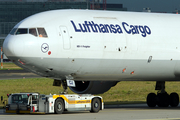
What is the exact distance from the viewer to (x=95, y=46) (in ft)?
77.2

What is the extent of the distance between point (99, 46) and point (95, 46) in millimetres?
260

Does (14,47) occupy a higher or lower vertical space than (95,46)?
lower

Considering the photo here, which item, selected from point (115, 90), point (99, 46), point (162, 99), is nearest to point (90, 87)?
point (99, 46)

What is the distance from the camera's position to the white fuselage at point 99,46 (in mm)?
22172

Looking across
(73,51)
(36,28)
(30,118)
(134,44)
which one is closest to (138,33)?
(134,44)

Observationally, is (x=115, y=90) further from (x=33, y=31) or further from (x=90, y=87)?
(x=33, y=31)

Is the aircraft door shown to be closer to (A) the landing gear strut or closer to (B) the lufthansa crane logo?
(B) the lufthansa crane logo

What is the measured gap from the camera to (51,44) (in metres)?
22.2

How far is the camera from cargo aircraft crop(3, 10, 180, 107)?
2220 cm

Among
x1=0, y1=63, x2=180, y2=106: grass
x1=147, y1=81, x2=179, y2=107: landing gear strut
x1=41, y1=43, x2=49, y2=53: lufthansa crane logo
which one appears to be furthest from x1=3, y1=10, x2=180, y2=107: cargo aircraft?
x1=0, y1=63, x2=180, y2=106: grass

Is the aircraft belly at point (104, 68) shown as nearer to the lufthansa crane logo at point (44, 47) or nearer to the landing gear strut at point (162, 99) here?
the lufthansa crane logo at point (44, 47)

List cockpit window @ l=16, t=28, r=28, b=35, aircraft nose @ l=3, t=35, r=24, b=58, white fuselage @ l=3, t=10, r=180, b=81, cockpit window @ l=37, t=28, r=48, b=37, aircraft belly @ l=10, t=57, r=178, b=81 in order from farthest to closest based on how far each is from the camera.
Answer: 1. aircraft belly @ l=10, t=57, r=178, b=81
2. cockpit window @ l=16, t=28, r=28, b=35
3. cockpit window @ l=37, t=28, r=48, b=37
4. white fuselage @ l=3, t=10, r=180, b=81
5. aircraft nose @ l=3, t=35, r=24, b=58

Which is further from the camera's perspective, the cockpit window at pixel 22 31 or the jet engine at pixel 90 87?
the jet engine at pixel 90 87

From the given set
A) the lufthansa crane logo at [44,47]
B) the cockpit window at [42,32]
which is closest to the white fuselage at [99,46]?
the lufthansa crane logo at [44,47]
